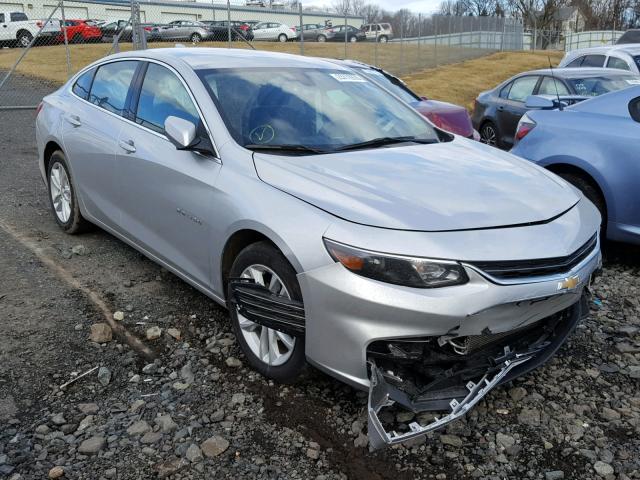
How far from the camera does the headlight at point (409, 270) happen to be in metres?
2.63

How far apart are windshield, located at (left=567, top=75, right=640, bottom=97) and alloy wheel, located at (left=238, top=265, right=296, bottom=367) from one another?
7398mm

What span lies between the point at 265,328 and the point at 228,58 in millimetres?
1907

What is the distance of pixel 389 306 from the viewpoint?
2.61 metres

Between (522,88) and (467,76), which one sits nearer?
(522,88)

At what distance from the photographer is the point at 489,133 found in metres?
11.0

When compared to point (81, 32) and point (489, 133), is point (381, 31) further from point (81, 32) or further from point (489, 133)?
point (489, 133)

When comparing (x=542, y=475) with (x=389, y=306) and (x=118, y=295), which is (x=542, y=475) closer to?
(x=389, y=306)

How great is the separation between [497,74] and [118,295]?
2499cm

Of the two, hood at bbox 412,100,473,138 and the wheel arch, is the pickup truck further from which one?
the wheel arch

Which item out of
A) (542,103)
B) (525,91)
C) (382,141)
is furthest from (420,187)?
(525,91)

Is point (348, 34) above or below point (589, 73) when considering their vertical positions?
above

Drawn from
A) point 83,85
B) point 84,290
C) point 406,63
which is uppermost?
point 83,85

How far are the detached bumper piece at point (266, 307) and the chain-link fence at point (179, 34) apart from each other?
36.8 ft

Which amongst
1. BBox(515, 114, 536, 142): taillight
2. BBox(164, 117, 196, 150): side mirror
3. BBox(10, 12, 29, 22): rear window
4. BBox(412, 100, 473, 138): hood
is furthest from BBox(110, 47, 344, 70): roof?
BBox(10, 12, 29, 22): rear window
